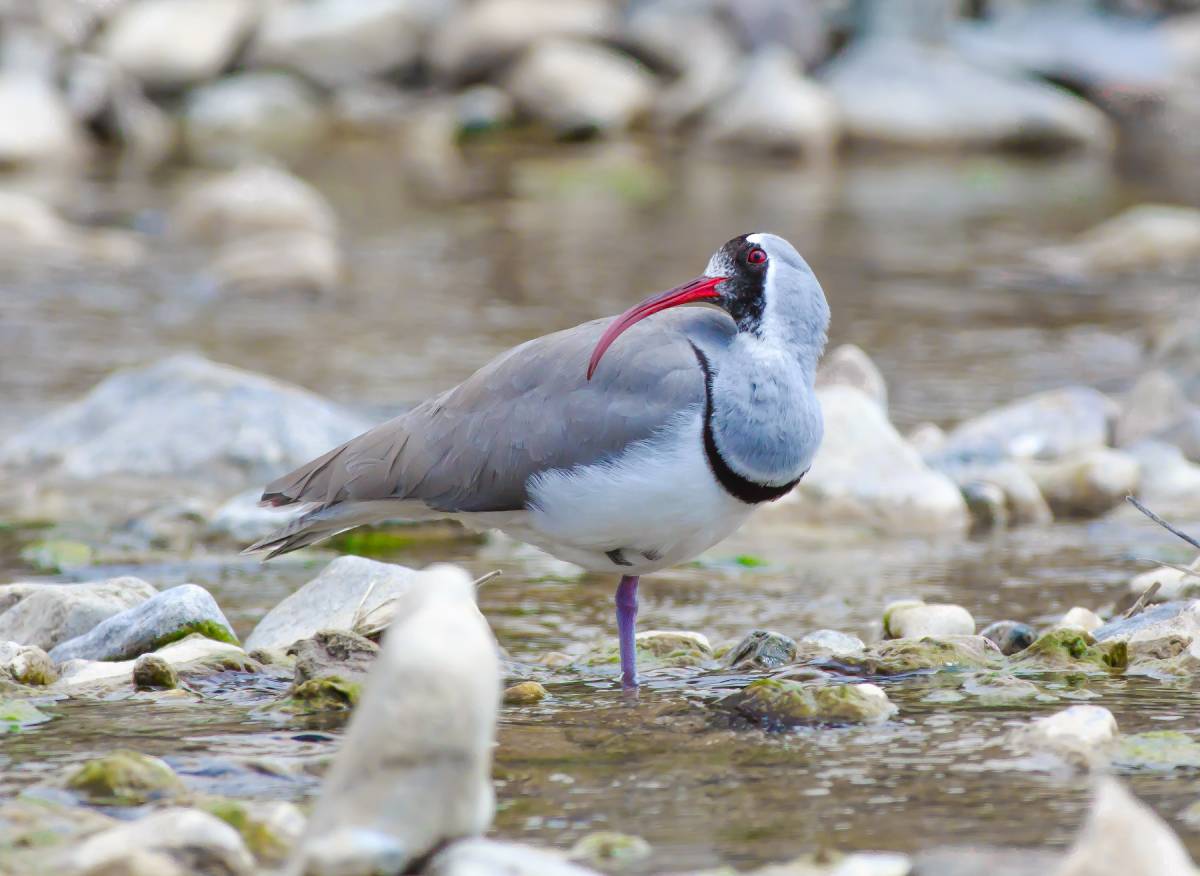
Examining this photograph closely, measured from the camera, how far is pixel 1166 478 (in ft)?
28.8

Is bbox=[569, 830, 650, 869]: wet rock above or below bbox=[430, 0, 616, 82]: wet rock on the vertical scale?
below

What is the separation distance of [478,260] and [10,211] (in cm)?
386

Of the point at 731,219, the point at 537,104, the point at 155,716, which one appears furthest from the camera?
the point at 537,104

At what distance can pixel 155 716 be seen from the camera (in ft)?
16.8

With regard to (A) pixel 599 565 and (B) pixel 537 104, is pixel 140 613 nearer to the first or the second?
(A) pixel 599 565

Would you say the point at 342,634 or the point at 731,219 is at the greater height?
the point at 731,219

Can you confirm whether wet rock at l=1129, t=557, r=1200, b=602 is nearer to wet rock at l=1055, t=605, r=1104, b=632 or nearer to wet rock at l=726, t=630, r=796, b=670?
wet rock at l=1055, t=605, r=1104, b=632

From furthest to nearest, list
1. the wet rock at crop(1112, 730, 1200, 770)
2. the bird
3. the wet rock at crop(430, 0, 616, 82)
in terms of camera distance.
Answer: the wet rock at crop(430, 0, 616, 82), the bird, the wet rock at crop(1112, 730, 1200, 770)

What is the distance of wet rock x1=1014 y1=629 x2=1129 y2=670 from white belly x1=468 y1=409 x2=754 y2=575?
1004 millimetres

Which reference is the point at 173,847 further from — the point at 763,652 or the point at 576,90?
the point at 576,90

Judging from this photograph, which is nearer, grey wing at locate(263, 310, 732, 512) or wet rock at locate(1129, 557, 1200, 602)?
grey wing at locate(263, 310, 732, 512)

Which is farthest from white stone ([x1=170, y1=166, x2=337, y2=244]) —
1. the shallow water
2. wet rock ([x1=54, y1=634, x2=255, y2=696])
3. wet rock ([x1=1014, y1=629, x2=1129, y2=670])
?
wet rock ([x1=1014, y1=629, x2=1129, y2=670])

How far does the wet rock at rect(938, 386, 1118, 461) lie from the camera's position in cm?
945

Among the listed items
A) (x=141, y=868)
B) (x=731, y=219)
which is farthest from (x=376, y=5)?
(x=141, y=868)
